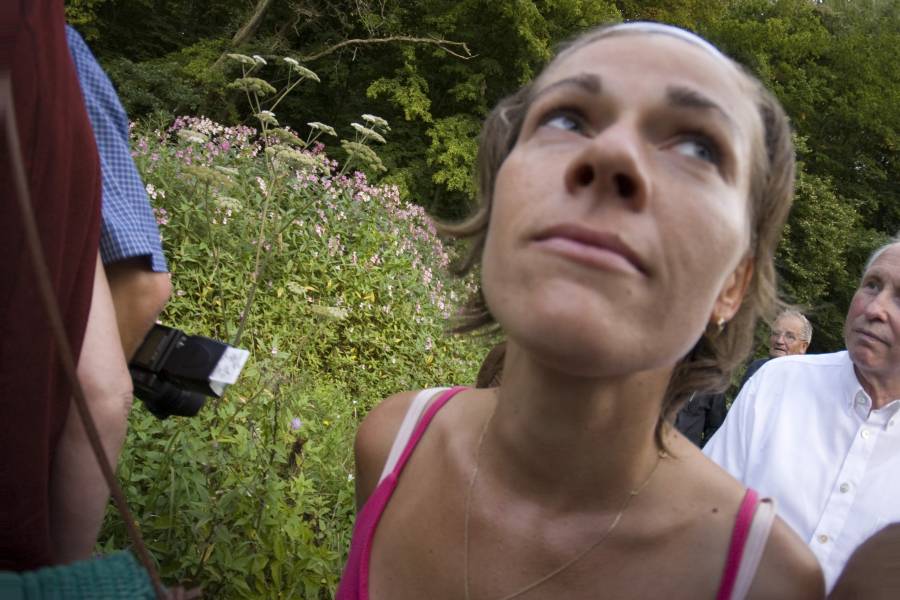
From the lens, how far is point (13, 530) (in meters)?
1.12

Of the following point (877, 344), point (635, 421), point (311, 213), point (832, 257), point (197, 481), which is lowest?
point (832, 257)

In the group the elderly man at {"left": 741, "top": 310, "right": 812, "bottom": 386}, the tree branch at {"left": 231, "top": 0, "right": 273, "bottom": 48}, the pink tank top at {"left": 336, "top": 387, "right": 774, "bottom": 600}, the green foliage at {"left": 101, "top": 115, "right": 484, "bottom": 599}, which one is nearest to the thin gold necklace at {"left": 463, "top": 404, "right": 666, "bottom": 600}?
the pink tank top at {"left": 336, "top": 387, "right": 774, "bottom": 600}

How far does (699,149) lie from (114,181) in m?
1.22

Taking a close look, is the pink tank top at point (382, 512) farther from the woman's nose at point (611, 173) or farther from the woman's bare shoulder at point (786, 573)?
the woman's nose at point (611, 173)

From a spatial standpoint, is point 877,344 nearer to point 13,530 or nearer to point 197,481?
point 197,481

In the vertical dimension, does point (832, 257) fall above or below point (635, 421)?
below

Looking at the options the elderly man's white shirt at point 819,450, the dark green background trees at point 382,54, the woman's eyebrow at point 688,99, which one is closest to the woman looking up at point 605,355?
the woman's eyebrow at point 688,99

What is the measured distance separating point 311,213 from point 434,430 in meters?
4.42

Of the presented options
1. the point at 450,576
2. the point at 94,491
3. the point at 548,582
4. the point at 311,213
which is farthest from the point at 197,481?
the point at 311,213

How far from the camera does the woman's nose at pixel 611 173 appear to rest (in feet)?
3.44

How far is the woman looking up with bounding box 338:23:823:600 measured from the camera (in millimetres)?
1037

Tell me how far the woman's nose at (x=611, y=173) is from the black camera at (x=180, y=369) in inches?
31.0

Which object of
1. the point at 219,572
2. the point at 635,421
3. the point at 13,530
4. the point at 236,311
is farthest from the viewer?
the point at 236,311

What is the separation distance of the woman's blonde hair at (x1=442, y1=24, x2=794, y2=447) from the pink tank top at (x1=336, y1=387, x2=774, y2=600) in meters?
0.21
